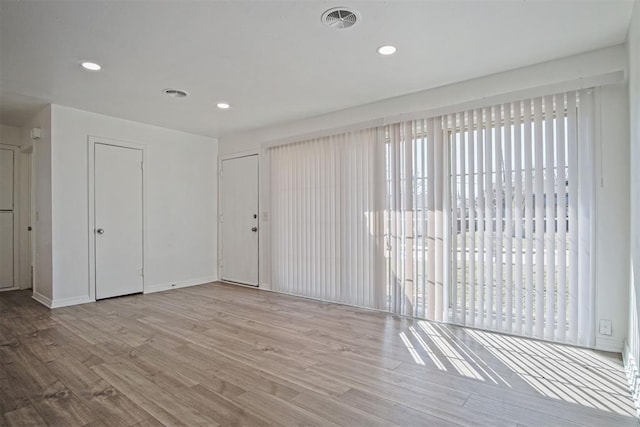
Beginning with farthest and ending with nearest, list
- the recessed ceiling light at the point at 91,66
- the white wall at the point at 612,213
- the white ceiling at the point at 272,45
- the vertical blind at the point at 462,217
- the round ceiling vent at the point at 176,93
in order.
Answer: the round ceiling vent at the point at 176,93
the recessed ceiling light at the point at 91,66
the vertical blind at the point at 462,217
the white wall at the point at 612,213
the white ceiling at the point at 272,45

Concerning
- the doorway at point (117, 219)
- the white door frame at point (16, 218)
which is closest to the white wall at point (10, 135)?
the white door frame at point (16, 218)

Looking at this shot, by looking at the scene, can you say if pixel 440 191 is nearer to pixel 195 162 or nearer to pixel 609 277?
pixel 609 277

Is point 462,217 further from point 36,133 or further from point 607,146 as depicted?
point 36,133

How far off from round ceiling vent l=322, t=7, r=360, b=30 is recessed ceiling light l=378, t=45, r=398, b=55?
1.42 ft

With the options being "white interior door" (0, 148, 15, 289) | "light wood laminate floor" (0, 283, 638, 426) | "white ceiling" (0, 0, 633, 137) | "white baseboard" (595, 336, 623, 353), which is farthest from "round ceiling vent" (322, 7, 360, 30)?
"white interior door" (0, 148, 15, 289)

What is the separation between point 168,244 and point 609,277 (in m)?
5.51

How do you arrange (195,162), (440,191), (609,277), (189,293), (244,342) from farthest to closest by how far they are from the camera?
(195,162)
(189,293)
(440,191)
(244,342)
(609,277)

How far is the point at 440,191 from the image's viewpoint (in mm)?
3631

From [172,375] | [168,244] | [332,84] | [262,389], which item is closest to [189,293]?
[168,244]

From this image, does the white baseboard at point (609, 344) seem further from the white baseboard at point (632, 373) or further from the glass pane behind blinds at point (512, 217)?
the glass pane behind blinds at point (512, 217)

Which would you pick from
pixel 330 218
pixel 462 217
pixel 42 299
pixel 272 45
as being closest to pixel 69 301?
pixel 42 299

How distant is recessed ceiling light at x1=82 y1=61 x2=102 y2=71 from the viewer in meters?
3.08

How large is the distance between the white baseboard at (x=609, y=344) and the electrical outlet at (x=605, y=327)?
0.16 feet

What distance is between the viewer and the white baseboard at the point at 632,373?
81.6 inches
